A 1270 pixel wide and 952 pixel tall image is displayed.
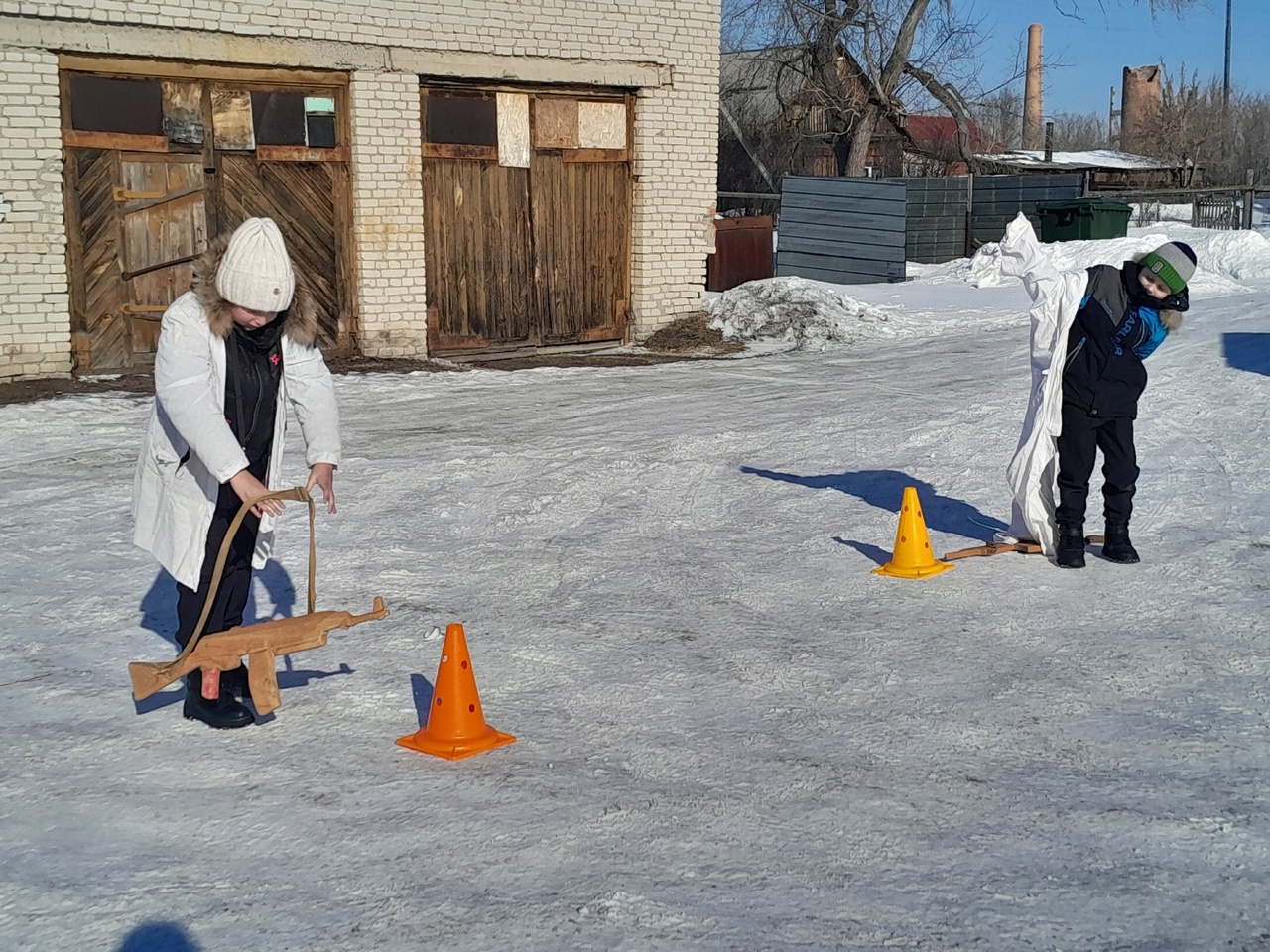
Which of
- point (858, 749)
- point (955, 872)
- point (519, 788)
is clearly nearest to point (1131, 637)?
point (858, 749)

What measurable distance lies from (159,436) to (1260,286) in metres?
17.4

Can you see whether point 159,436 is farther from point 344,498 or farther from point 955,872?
point 344,498

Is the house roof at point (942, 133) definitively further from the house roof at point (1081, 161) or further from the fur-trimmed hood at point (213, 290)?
the fur-trimmed hood at point (213, 290)

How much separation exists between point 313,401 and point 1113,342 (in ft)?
12.7

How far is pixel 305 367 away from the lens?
479cm

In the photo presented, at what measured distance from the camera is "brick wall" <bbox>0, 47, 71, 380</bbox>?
1188 cm

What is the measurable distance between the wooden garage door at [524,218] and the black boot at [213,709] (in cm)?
1011

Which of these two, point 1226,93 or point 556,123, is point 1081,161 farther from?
point 556,123

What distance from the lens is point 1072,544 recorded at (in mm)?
6637

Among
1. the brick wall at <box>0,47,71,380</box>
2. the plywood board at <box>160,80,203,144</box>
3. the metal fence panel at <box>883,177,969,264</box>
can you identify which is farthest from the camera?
the metal fence panel at <box>883,177,969,264</box>

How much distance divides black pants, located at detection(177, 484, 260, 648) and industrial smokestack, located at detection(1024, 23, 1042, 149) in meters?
59.2

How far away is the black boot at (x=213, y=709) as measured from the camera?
4730mm

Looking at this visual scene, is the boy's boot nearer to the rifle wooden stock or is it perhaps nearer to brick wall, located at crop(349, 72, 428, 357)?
the rifle wooden stock

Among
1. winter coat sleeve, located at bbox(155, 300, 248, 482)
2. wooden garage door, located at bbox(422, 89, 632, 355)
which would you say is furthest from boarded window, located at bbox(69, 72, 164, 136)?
winter coat sleeve, located at bbox(155, 300, 248, 482)
